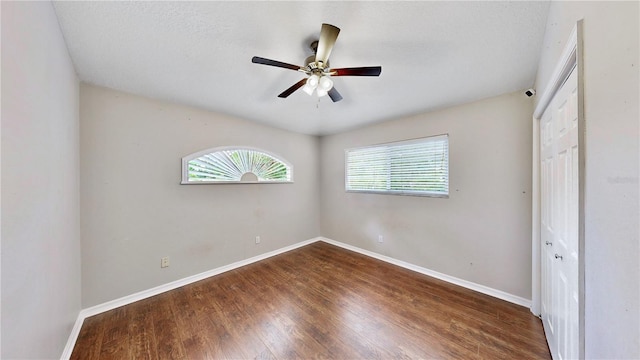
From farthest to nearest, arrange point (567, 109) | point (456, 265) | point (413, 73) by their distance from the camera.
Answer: point (456, 265) → point (413, 73) → point (567, 109)

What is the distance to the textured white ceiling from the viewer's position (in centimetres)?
124

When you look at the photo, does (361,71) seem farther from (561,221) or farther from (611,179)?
(561,221)

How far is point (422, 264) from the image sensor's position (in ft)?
9.64

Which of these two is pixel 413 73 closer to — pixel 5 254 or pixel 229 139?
pixel 229 139

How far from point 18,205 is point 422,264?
3599 millimetres

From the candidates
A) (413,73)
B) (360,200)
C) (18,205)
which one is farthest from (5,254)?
(360,200)

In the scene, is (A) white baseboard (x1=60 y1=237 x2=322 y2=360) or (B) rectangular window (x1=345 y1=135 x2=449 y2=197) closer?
(A) white baseboard (x1=60 y1=237 x2=322 y2=360)

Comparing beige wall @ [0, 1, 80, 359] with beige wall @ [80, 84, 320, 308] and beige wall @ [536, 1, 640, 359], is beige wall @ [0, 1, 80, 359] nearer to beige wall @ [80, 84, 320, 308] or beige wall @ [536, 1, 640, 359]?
beige wall @ [80, 84, 320, 308]

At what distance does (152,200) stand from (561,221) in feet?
12.0

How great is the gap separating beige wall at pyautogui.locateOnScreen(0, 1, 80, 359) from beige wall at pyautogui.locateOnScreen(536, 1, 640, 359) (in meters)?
2.09

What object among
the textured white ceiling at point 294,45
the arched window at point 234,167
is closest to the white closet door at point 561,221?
the textured white ceiling at point 294,45

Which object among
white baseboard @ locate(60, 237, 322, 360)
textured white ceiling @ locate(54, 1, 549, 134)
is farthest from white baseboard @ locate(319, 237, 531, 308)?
textured white ceiling @ locate(54, 1, 549, 134)

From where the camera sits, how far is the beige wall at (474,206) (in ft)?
7.27

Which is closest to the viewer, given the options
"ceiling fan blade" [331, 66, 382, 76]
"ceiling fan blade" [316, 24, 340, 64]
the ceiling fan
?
"ceiling fan blade" [316, 24, 340, 64]
